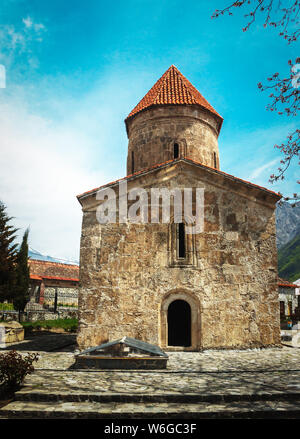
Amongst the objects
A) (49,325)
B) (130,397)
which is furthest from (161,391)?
(49,325)

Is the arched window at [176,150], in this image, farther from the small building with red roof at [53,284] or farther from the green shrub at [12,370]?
the small building with red roof at [53,284]

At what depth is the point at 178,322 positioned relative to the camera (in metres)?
8.98

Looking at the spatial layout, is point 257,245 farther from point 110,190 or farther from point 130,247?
point 110,190

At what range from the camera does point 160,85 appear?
1322 centimetres

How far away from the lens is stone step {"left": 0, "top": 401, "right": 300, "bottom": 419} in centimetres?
376

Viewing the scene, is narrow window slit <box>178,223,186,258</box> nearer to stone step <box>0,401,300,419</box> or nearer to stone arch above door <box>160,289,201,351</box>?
stone arch above door <box>160,289,201,351</box>

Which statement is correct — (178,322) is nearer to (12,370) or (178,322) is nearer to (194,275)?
(194,275)

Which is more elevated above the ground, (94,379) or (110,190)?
(110,190)

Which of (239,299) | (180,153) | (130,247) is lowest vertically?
(239,299)

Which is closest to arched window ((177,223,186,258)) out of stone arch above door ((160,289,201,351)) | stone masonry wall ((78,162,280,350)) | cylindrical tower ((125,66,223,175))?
stone masonry wall ((78,162,280,350))

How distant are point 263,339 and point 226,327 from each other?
105 cm

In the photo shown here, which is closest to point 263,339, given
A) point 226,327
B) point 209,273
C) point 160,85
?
point 226,327

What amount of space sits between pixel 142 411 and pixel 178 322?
5279mm

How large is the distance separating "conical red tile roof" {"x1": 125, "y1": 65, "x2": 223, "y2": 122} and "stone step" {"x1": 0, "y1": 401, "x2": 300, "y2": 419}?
33.6ft
